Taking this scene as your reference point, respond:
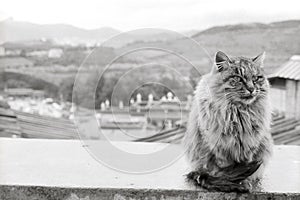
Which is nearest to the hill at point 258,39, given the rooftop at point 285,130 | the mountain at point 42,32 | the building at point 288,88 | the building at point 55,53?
the building at point 288,88

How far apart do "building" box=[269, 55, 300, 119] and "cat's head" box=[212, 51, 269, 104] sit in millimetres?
1448

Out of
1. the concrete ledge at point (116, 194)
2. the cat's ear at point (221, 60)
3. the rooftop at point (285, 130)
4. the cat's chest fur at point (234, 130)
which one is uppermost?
the cat's ear at point (221, 60)

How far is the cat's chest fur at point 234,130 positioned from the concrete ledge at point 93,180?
0.12 meters

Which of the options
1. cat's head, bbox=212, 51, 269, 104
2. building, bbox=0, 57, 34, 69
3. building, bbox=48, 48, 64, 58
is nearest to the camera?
cat's head, bbox=212, 51, 269, 104

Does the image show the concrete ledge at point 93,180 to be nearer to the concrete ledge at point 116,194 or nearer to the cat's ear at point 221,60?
the concrete ledge at point 116,194

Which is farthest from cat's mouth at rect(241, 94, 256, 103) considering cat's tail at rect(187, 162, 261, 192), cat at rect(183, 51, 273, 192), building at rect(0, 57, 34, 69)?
building at rect(0, 57, 34, 69)

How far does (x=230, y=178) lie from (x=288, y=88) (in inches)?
63.5

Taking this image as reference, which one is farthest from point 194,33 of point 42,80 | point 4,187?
point 4,187

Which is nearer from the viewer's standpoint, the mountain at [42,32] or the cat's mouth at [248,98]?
the cat's mouth at [248,98]

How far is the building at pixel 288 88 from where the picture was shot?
8.14 feet

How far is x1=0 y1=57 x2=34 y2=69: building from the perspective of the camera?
2.74 metres

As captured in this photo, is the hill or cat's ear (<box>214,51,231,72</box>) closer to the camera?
cat's ear (<box>214,51,231,72</box>)

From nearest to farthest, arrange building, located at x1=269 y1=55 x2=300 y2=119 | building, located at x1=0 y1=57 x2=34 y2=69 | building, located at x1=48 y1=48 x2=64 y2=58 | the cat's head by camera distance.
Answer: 1. the cat's head
2. building, located at x1=269 y1=55 x2=300 y2=119
3. building, located at x1=48 y1=48 x2=64 y2=58
4. building, located at x1=0 y1=57 x2=34 y2=69

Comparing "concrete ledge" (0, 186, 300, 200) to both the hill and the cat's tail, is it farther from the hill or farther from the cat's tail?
the hill
